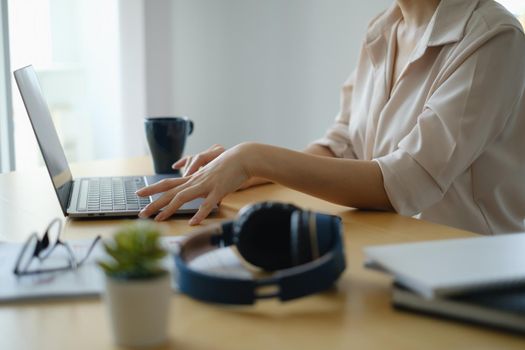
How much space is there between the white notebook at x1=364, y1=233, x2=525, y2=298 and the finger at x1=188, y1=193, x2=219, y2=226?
374 mm

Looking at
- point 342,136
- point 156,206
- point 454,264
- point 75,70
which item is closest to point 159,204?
point 156,206

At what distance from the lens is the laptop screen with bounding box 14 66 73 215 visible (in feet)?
3.77

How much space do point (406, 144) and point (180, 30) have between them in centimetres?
189

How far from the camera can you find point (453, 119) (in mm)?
1260

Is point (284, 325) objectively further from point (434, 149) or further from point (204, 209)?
point (434, 149)

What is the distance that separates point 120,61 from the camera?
2.95 m

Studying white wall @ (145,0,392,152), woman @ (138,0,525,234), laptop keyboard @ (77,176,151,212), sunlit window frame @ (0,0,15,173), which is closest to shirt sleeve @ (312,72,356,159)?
woman @ (138,0,525,234)

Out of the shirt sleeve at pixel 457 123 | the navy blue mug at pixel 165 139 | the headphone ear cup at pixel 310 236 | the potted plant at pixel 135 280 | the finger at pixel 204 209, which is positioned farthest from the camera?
the navy blue mug at pixel 165 139

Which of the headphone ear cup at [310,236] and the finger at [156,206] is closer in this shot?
the headphone ear cup at [310,236]

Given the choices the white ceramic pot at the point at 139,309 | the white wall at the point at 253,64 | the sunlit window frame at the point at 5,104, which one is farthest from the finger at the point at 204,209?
the sunlit window frame at the point at 5,104

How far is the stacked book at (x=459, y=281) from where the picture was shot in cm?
70

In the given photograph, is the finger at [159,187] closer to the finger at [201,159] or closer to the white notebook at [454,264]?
the finger at [201,159]

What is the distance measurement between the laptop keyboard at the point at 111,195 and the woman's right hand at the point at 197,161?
0.09 meters

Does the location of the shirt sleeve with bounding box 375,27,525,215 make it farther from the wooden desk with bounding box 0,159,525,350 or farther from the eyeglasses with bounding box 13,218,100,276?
the eyeglasses with bounding box 13,218,100,276
